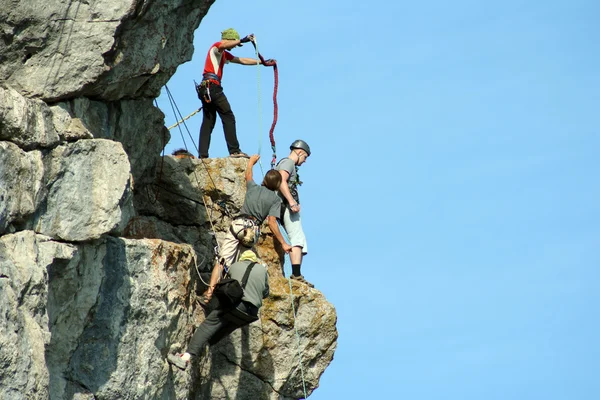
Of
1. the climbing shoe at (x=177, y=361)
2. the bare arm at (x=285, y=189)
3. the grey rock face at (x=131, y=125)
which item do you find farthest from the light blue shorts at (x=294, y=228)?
the climbing shoe at (x=177, y=361)

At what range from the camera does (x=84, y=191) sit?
1727 centimetres

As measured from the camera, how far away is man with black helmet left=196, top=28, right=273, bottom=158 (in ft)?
72.7

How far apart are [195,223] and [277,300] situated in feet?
6.76

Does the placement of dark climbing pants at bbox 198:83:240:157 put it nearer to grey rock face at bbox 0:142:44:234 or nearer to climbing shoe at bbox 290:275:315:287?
climbing shoe at bbox 290:275:315:287

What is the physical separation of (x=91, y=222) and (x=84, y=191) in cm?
44

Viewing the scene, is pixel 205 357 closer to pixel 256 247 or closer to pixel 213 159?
pixel 256 247

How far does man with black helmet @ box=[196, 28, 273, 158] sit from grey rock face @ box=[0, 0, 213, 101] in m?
2.80

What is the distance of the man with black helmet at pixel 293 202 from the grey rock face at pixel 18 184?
5.81 meters

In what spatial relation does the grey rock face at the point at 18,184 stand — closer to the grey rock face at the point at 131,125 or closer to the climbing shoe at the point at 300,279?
the grey rock face at the point at 131,125

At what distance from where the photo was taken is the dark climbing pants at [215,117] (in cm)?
2222

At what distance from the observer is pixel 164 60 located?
19.8 metres

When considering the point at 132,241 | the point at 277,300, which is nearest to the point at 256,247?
the point at 277,300

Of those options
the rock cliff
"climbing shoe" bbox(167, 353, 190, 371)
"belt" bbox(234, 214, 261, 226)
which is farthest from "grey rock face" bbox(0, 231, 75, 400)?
"belt" bbox(234, 214, 261, 226)

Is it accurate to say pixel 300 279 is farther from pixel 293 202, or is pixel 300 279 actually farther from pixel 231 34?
pixel 231 34
